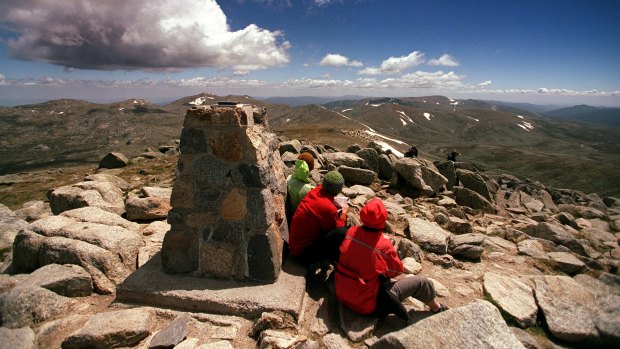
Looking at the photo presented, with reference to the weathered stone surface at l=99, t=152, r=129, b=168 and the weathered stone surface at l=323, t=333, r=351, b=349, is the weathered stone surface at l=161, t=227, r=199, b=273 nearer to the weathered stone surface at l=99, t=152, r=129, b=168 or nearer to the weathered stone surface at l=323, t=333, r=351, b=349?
the weathered stone surface at l=323, t=333, r=351, b=349

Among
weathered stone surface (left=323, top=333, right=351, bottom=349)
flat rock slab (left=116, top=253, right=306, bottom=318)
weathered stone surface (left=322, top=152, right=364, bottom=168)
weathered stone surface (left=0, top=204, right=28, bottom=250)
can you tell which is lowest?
weathered stone surface (left=0, top=204, right=28, bottom=250)

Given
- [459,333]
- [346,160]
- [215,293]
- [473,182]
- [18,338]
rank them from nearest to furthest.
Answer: [459,333] → [18,338] → [215,293] → [346,160] → [473,182]

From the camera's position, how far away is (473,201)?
52.0ft

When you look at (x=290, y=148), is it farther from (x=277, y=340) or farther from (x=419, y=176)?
(x=277, y=340)

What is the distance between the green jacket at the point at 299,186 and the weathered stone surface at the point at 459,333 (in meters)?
3.97

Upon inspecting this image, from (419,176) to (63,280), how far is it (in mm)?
13633

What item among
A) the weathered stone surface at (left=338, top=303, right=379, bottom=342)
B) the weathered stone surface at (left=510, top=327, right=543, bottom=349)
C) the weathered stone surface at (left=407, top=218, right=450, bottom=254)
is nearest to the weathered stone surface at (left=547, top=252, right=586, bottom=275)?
the weathered stone surface at (left=407, top=218, right=450, bottom=254)

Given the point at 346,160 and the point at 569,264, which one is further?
the point at 346,160

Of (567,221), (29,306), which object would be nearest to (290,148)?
(567,221)

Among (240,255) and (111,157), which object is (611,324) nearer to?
(240,255)

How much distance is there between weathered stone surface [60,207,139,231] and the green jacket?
185 inches

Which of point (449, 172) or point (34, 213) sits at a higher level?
point (449, 172)

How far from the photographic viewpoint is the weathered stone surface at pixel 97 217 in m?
9.14

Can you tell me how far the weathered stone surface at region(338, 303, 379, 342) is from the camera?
5.85 meters
